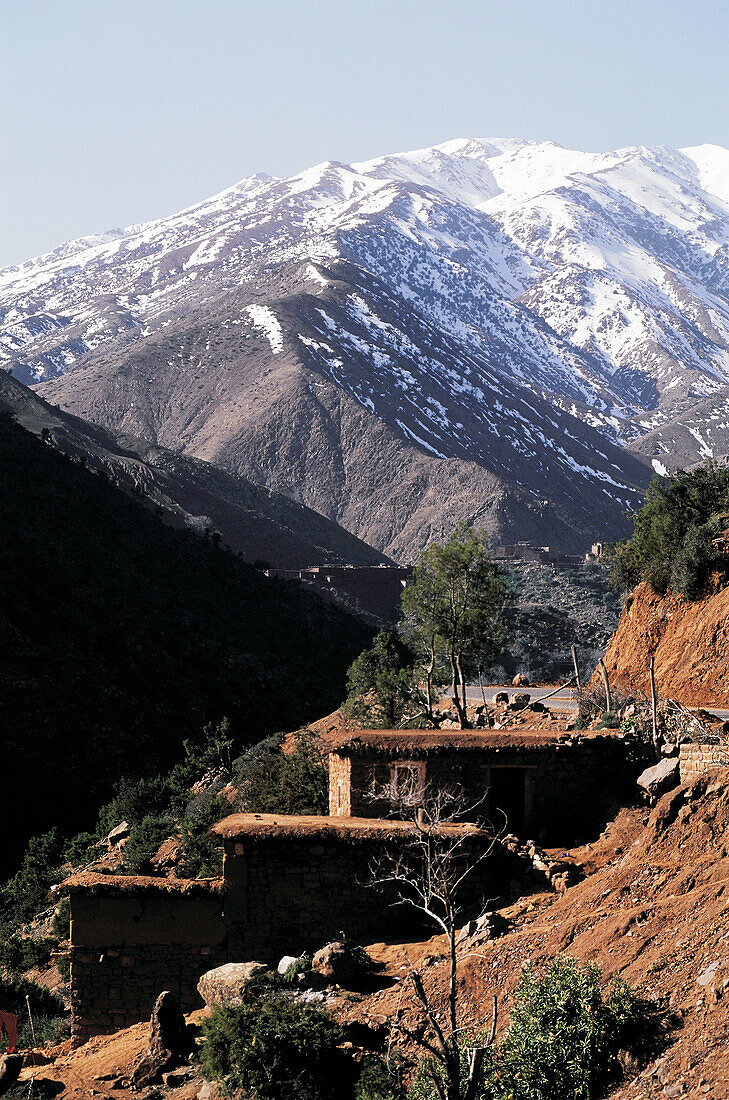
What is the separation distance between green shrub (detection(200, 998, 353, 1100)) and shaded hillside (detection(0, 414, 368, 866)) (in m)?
17.8

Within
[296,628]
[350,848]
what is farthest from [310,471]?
[350,848]

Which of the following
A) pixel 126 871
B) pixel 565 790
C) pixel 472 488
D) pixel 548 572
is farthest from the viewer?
pixel 472 488

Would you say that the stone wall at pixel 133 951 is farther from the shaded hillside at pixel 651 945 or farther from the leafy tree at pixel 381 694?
the leafy tree at pixel 381 694

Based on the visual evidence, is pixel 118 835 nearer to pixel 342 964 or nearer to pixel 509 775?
pixel 509 775

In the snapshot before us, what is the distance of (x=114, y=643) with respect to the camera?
37906mm

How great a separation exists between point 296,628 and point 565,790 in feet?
110

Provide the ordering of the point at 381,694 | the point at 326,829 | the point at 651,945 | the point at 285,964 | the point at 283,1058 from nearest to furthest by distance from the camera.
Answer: the point at 651,945 → the point at 283,1058 → the point at 285,964 → the point at 326,829 → the point at 381,694

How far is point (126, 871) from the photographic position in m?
16.5

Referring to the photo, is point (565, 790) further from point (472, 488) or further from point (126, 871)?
point (472, 488)

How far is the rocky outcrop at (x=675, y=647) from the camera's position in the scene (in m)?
20.2

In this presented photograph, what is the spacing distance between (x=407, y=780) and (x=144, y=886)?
3216 mm

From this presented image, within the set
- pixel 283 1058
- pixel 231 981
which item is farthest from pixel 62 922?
pixel 283 1058

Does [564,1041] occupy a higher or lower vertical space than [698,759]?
lower

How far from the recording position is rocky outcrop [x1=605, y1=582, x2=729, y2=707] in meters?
20.2
